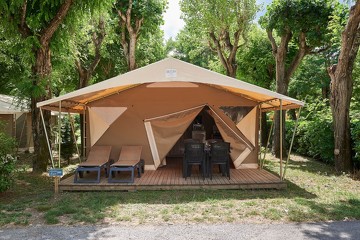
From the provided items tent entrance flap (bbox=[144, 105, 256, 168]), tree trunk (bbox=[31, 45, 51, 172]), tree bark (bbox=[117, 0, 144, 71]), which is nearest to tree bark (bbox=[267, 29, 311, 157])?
tent entrance flap (bbox=[144, 105, 256, 168])

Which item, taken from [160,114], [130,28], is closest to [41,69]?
[160,114]

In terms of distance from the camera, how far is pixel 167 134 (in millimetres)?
8875

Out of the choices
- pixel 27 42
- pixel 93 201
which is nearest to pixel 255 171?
pixel 93 201

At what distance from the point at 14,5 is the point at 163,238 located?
642 centimetres

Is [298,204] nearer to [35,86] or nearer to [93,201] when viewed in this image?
[93,201]

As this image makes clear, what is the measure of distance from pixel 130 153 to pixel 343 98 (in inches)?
220

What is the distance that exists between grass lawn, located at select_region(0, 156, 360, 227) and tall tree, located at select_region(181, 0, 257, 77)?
319 inches

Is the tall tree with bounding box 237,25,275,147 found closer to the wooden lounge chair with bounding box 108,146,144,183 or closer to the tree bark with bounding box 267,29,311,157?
the tree bark with bounding box 267,29,311,157

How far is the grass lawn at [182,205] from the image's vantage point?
5183mm

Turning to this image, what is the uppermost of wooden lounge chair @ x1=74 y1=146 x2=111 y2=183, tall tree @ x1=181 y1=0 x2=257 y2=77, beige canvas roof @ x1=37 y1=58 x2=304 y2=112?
tall tree @ x1=181 y1=0 x2=257 y2=77

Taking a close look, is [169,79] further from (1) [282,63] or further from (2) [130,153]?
(1) [282,63]

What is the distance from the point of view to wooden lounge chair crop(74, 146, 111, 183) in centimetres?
743

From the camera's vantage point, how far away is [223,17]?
14.0m

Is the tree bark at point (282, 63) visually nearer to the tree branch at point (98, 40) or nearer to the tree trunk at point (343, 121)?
the tree trunk at point (343, 121)
